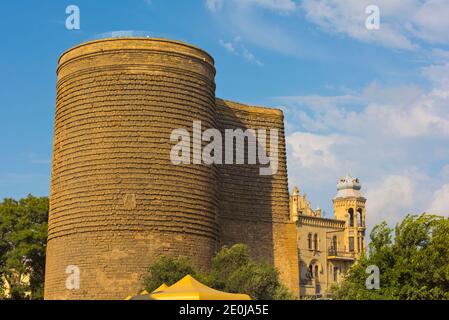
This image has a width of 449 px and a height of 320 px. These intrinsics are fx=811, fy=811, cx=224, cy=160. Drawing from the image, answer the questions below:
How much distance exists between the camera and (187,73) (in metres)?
53.0

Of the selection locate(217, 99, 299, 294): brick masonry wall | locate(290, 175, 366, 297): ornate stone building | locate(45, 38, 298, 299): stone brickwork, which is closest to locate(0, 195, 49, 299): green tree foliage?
locate(45, 38, 298, 299): stone brickwork

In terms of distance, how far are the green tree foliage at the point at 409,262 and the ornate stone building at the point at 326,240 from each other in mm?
22295

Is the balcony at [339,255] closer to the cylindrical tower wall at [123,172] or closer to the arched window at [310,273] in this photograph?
the arched window at [310,273]

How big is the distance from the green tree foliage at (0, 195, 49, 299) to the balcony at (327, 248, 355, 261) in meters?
26.2

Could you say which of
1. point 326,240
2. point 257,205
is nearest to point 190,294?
point 257,205

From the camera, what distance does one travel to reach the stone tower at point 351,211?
77375mm

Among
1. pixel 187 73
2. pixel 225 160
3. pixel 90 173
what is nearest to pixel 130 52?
pixel 187 73

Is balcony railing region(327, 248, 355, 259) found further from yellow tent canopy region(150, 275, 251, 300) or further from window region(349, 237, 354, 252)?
yellow tent canopy region(150, 275, 251, 300)

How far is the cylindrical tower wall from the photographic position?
49.2 meters

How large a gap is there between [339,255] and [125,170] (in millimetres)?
31959

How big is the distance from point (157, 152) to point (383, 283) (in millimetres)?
15817

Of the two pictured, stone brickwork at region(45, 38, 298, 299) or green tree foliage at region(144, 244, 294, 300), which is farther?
stone brickwork at region(45, 38, 298, 299)

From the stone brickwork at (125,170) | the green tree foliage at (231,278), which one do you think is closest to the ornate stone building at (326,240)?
the stone brickwork at (125,170)

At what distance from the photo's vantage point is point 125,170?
163 feet
